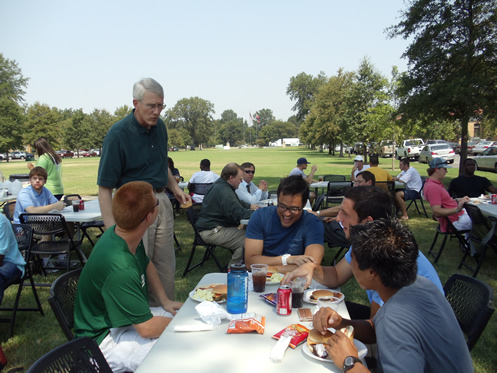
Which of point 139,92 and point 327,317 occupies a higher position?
point 139,92

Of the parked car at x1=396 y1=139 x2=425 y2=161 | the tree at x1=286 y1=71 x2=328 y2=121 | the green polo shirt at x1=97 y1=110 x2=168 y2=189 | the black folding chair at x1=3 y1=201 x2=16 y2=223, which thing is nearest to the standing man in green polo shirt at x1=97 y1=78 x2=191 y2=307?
the green polo shirt at x1=97 y1=110 x2=168 y2=189

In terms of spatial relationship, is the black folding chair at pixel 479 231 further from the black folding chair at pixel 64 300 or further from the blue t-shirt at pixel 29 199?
the blue t-shirt at pixel 29 199

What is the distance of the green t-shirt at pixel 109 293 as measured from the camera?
2.03 m

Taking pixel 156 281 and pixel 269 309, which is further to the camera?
pixel 156 281

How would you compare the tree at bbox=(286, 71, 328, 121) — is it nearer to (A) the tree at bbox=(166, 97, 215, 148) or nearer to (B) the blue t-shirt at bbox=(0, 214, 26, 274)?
(A) the tree at bbox=(166, 97, 215, 148)

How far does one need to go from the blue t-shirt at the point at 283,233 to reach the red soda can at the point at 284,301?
113 centimetres

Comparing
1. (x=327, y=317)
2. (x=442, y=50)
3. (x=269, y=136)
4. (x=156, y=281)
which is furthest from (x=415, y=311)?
(x=269, y=136)

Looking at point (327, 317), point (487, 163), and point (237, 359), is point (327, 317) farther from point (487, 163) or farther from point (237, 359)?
point (487, 163)

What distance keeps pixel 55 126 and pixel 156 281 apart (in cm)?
5663

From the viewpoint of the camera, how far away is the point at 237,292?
2.13 metres

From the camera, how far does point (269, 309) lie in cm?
221

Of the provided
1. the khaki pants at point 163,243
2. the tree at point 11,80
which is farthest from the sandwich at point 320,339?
the tree at point 11,80

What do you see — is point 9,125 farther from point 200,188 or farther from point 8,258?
point 8,258

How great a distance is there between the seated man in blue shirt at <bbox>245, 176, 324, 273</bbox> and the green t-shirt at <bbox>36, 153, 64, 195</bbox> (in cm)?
514
